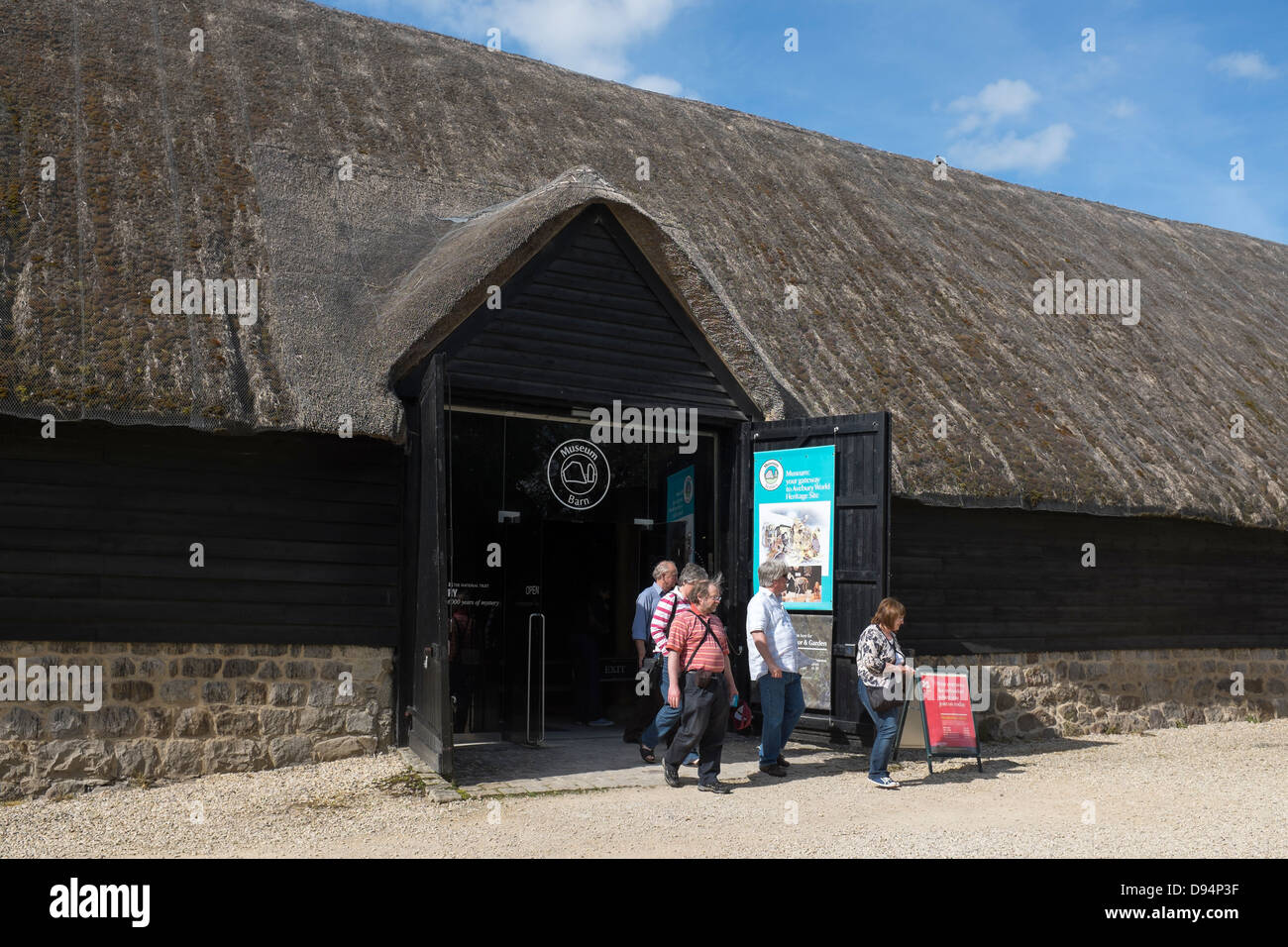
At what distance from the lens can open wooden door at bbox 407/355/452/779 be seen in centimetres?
728

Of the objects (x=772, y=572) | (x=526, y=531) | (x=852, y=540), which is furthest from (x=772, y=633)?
(x=526, y=531)

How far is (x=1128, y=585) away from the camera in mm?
11953

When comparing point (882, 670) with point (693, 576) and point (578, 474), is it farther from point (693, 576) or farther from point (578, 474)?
point (578, 474)

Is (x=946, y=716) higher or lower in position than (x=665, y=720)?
lower

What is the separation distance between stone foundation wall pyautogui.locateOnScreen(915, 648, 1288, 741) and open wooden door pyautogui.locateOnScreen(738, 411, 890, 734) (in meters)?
1.83

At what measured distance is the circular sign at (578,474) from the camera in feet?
32.3

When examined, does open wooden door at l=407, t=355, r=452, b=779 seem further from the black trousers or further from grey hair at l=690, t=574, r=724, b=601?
grey hair at l=690, t=574, r=724, b=601

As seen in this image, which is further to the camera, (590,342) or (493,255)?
(590,342)

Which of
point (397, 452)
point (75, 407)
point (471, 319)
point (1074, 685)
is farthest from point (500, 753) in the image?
point (1074, 685)

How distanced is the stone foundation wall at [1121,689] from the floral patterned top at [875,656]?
2780mm

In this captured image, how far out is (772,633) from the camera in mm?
8156

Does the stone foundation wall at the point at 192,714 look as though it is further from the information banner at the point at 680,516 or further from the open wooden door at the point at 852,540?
the open wooden door at the point at 852,540

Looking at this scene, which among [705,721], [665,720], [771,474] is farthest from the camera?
[771,474]

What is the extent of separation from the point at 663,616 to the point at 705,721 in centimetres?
105
